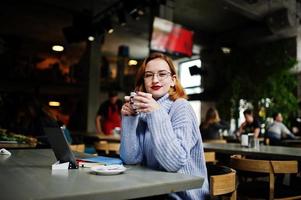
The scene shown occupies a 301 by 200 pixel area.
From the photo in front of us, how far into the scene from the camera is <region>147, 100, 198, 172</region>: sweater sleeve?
4.63 feet

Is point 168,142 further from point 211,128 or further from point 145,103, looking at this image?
point 211,128

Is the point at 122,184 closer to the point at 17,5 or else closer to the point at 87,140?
the point at 87,140

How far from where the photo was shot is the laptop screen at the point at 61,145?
4.92ft

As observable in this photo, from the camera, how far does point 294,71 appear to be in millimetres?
9734

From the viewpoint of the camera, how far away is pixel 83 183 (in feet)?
3.91

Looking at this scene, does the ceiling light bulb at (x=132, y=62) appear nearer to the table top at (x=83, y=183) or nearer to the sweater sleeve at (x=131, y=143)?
the sweater sleeve at (x=131, y=143)

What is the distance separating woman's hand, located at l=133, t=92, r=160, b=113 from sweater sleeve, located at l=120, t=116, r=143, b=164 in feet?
0.68

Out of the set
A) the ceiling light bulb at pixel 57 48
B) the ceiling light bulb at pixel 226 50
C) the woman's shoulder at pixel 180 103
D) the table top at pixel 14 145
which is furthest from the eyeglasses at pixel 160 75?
the ceiling light bulb at pixel 226 50

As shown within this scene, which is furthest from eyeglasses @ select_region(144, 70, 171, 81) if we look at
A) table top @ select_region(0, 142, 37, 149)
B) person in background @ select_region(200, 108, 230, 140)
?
person in background @ select_region(200, 108, 230, 140)

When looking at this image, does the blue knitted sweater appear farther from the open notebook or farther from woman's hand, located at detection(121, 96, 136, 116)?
the open notebook

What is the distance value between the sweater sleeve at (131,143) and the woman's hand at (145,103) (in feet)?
0.68

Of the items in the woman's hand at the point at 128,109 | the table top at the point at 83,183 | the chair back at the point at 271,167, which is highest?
the woman's hand at the point at 128,109

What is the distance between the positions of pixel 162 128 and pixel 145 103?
0.14 meters

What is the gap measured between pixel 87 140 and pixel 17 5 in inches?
160
